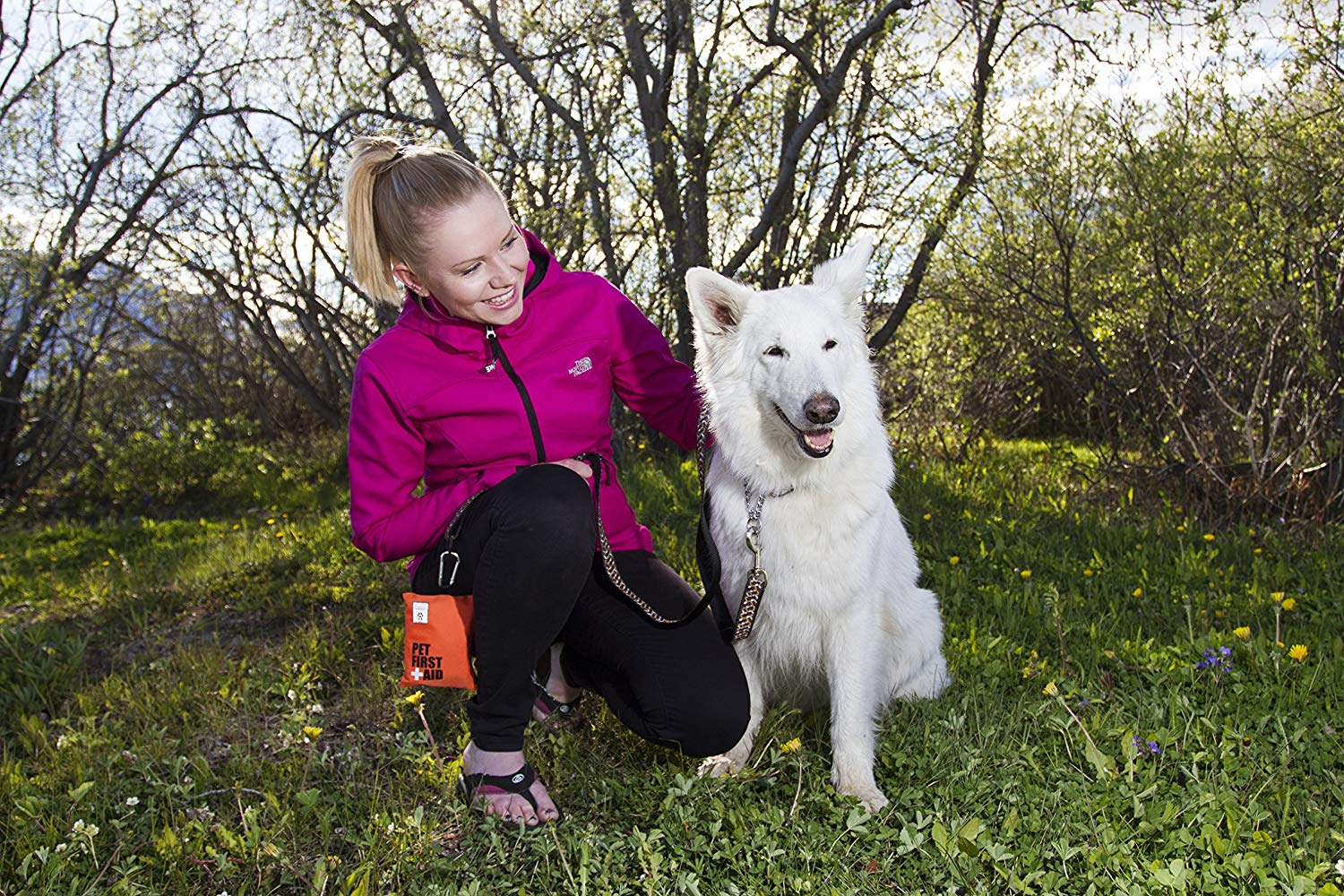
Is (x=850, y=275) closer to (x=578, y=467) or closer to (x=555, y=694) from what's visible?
(x=578, y=467)

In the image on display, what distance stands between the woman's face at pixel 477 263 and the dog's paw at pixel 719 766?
4.01 feet

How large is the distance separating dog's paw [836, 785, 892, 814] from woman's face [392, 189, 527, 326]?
1.42m

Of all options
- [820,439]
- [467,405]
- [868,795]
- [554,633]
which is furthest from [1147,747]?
[467,405]

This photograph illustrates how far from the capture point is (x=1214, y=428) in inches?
172

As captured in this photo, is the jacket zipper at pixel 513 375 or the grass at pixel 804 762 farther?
the jacket zipper at pixel 513 375

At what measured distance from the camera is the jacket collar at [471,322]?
2418 mm

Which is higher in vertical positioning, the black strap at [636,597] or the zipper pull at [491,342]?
the zipper pull at [491,342]

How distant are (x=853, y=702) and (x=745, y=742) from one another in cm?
33

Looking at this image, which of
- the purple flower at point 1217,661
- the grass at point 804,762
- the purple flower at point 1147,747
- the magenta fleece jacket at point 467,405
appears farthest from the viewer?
the purple flower at point 1217,661

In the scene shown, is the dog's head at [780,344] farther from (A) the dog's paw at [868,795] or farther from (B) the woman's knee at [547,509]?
(A) the dog's paw at [868,795]

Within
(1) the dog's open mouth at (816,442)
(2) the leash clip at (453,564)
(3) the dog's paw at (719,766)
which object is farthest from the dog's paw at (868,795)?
Result: (2) the leash clip at (453,564)

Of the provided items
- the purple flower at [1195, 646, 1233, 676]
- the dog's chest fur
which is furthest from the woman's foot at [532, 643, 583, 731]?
the purple flower at [1195, 646, 1233, 676]

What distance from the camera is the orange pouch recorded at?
2.31 metres

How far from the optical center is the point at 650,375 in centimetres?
269
